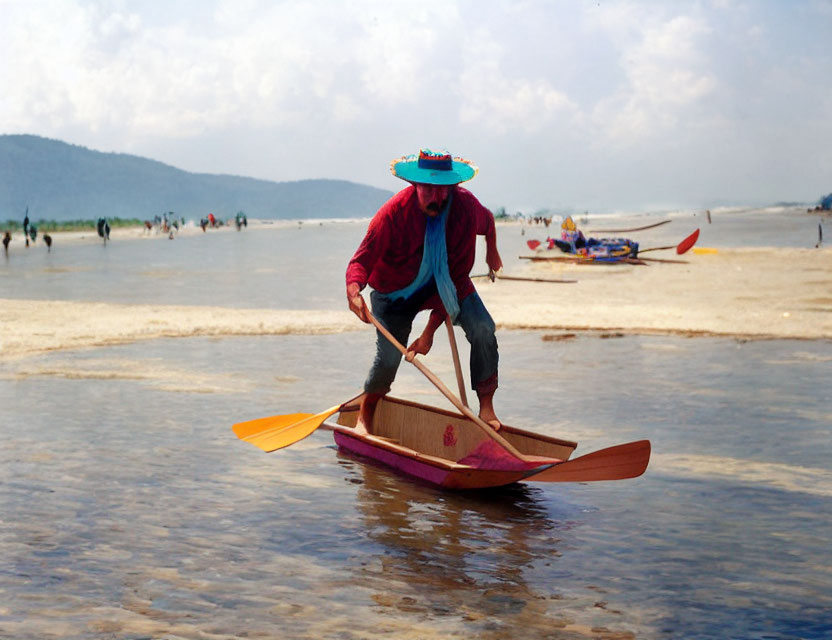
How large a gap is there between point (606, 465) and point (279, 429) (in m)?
2.53

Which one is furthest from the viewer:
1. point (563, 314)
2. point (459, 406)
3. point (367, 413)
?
point (563, 314)

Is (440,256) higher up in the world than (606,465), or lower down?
higher up

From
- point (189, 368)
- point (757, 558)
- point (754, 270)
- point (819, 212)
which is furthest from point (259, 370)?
point (819, 212)

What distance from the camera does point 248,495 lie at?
20.0 ft

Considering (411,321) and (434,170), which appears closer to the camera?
(434,170)

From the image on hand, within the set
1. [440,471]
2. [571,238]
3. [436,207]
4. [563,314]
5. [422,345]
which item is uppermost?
[571,238]

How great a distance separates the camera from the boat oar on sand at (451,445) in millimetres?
5359

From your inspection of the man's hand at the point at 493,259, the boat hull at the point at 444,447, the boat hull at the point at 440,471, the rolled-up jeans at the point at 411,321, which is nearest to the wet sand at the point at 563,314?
the boat hull at the point at 444,447

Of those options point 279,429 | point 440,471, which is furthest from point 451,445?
point 279,429

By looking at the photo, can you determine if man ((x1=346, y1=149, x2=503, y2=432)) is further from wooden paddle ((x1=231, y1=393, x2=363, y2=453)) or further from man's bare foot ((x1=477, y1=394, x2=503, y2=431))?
wooden paddle ((x1=231, y1=393, x2=363, y2=453))

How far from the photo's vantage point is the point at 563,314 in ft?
56.1

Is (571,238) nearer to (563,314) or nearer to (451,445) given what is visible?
(563,314)

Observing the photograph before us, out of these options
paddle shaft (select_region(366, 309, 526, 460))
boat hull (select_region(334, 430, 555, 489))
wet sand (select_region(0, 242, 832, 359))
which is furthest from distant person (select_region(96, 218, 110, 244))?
paddle shaft (select_region(366, 309, 526, 460))

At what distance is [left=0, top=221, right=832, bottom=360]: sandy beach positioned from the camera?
1432 cm
